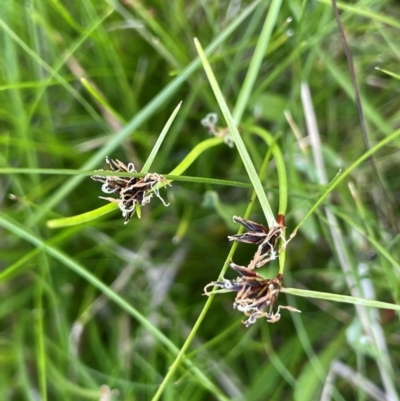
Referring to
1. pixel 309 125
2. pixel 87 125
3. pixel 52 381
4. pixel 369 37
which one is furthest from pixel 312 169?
pixel 52 381

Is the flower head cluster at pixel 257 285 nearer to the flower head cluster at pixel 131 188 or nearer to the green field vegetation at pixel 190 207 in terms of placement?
the flower head cluster at pixel 131 188

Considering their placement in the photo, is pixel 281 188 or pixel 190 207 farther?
pixel 190 207

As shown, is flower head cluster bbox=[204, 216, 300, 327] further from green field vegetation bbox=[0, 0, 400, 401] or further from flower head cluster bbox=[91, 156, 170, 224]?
green field vegetation bbox=[0, 0, 400, 401]

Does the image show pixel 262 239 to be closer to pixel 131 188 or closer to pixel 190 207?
pixel 131 188

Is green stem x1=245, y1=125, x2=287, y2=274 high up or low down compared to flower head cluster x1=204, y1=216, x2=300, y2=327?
up

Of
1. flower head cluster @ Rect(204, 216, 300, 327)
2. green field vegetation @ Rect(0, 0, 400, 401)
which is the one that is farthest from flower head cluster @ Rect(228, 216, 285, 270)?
green field vegetation @ Rect(0, 0, 400, 401)

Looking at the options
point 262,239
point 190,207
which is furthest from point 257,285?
point 190,207

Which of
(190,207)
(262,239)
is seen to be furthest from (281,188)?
(190,207)

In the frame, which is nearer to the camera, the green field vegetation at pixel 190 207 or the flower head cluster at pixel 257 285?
the flower head cluster at pixel 257 285

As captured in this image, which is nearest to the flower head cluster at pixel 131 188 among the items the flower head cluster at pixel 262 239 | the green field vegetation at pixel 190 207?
the flower head cluster at pixel 262 239
